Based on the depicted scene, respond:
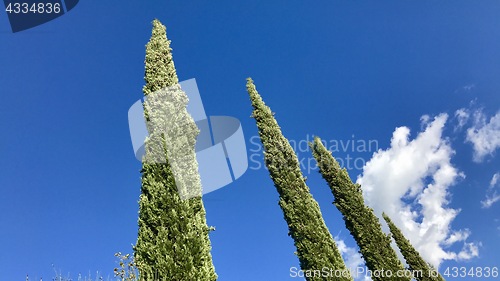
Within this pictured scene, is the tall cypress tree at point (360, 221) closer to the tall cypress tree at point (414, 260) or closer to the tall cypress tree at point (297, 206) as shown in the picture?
the tall cypress tree at point (297, 206)

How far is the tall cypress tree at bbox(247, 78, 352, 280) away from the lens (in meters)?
12.8

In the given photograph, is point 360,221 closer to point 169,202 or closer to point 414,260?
point 414,260

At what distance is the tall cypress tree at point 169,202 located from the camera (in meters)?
7.20

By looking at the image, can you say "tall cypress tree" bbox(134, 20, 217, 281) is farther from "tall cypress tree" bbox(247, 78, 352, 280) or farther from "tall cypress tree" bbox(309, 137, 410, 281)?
"tall cypress tree" bbox(309, 137, 410, 281)

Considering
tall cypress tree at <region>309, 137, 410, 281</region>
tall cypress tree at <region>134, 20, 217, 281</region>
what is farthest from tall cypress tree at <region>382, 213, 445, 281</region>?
tall cypress tree at <region>134, 20, 217, 281</region>

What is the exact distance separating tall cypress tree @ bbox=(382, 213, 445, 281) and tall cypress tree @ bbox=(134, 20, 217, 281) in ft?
48.8

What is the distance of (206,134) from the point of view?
11289mm

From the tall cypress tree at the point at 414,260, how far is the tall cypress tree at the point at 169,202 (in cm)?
1488

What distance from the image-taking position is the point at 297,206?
14219 millimetres

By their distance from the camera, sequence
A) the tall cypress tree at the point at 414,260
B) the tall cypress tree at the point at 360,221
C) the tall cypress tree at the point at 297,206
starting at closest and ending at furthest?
1. the tall cypress tree at the point at 297,206
2. the tall cypress tree at the point at 360,221
3. the tall cypress tree at the point at 414,260

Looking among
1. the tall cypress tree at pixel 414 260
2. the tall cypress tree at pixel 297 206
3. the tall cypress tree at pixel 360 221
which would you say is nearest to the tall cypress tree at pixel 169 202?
the tall cypress tree at pixel 297 206

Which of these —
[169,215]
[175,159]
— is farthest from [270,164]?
[169,215]

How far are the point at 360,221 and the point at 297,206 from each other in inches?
153

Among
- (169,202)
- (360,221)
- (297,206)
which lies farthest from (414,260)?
(169,202)
